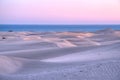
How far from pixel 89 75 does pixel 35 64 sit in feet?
14.6

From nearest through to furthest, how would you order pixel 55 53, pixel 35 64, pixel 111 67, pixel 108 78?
pixel 108 78, pixel 111 67, pixel 35 64, pixel 55 53

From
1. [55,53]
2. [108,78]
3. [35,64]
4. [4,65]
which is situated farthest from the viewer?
[55,53]

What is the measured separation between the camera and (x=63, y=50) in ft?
60.2

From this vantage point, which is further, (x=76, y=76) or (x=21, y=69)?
(x=21, y=69)

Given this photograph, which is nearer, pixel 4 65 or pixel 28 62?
pixel 4 65

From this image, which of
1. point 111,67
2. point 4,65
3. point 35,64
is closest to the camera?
point 111,67

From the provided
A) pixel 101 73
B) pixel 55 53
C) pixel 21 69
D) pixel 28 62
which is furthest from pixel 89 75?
pixel 55 53

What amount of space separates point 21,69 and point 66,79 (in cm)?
350

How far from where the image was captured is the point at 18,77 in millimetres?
9484

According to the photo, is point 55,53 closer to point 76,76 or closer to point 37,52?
point 37,52

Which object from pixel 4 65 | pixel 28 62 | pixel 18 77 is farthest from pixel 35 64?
pixel 18 77

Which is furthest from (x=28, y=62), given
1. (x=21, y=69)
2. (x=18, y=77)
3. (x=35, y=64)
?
(x=18, y=77)

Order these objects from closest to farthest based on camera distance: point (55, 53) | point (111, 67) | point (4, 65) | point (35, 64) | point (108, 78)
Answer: point (108, 78)
point (111, 67)
point (4, 65)
point (35, 64)
point (55, 53)

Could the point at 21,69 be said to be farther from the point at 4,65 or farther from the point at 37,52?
the point at 37,52
